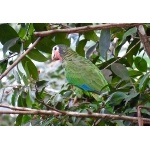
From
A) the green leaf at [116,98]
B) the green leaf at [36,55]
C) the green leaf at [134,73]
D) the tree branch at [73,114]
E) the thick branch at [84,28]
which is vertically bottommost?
the tree branch at [73,114]

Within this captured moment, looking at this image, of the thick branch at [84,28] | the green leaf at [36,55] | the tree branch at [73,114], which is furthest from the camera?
the green leaf at [36,55]

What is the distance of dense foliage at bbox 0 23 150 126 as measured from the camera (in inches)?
50.4

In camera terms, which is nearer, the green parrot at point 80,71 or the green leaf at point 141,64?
the green parrot at point 80,71

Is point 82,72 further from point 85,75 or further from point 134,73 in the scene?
point 134,73

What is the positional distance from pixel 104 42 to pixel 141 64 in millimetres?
153

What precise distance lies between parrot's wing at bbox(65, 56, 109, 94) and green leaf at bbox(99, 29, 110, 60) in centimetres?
4

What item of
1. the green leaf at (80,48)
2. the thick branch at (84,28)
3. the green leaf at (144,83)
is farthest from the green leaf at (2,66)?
the green leaf at (144,83)

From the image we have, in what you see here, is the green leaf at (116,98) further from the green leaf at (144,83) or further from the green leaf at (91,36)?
the green leaf at (91,36)

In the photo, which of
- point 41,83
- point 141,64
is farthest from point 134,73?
point 41,83

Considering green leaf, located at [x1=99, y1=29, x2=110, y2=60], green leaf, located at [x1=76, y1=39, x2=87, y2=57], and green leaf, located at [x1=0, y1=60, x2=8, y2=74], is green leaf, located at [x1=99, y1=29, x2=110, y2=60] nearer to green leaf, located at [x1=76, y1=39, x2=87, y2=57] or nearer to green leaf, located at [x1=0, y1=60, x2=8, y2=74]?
green leaf, located at [x1=76, y1=39, x2=87, y2=57]

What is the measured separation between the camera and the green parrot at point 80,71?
4.38ft
